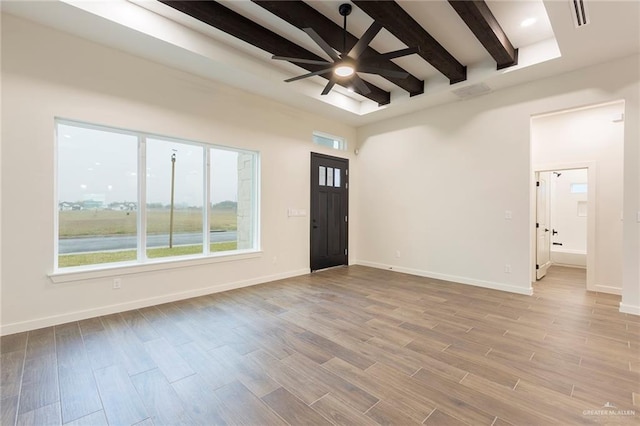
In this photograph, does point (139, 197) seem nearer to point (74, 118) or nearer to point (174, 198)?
point (174, 198)

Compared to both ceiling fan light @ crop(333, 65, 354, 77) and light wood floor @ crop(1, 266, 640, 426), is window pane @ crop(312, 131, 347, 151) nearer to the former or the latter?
ceiling fan light @ crop(333, 65, 354, 77)

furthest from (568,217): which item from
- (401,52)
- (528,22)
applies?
(401,52)

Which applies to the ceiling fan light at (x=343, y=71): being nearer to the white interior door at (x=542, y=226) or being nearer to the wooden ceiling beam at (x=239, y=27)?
the wooden ceiling beam at (x=239, y=27)

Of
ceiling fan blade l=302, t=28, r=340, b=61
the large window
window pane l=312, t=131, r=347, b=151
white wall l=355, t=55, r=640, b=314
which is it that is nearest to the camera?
ceiling fan blade l=302, t=28, r=340, b=61

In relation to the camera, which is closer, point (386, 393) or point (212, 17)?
point (386, 393)

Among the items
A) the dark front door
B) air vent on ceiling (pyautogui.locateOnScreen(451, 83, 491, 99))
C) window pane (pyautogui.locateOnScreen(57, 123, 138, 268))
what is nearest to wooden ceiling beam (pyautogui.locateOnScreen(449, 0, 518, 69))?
air vent on ceiling (pyautogui.locateOnScreen(451, 83, 491, 99))

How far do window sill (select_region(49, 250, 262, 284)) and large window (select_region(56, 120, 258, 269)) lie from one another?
0.45 feet

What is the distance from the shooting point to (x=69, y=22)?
309 cm

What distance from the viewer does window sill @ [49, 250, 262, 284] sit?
129 inches

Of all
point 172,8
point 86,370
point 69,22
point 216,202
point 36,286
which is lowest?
point 86,370

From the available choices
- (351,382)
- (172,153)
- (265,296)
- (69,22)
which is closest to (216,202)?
(172,153)

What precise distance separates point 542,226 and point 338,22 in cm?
545

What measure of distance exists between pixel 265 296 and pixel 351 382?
7.84 ft

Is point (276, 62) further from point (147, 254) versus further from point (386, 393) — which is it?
point (386, 393)
